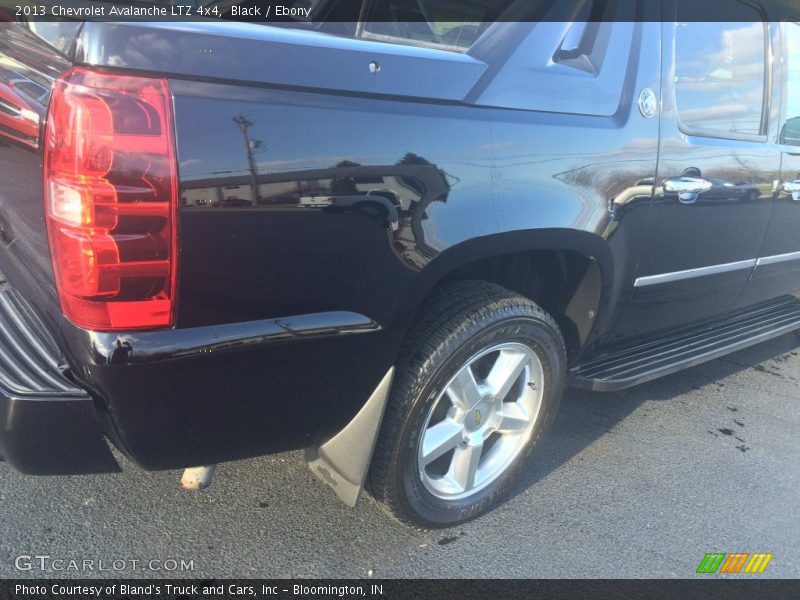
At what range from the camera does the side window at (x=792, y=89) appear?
3.23m

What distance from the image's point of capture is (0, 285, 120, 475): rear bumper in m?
1.52

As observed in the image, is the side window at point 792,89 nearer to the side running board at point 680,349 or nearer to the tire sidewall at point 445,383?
the side running board at point 680,349

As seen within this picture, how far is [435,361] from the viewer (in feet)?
6.65

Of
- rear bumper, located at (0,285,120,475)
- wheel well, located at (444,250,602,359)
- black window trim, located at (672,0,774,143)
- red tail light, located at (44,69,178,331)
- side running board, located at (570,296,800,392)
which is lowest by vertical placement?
side running board, located at (570,296,800,392)

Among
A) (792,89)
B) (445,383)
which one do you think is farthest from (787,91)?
(445,383)

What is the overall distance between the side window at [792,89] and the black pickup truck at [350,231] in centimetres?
62

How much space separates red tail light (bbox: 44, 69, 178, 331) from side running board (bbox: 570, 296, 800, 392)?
174cm

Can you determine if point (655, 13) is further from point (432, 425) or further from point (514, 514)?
point (514, 514)

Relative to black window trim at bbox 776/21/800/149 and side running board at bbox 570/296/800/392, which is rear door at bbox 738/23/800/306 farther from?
side running board at bbox 570/296/800/392

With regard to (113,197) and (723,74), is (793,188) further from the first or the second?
(113,197)

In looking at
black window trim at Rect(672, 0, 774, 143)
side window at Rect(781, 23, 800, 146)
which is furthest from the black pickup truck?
side window at Rect(781, 23, 800, 146)

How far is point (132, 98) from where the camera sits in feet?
4.61

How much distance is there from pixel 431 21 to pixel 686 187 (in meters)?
1.29

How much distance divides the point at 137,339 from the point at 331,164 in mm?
610
